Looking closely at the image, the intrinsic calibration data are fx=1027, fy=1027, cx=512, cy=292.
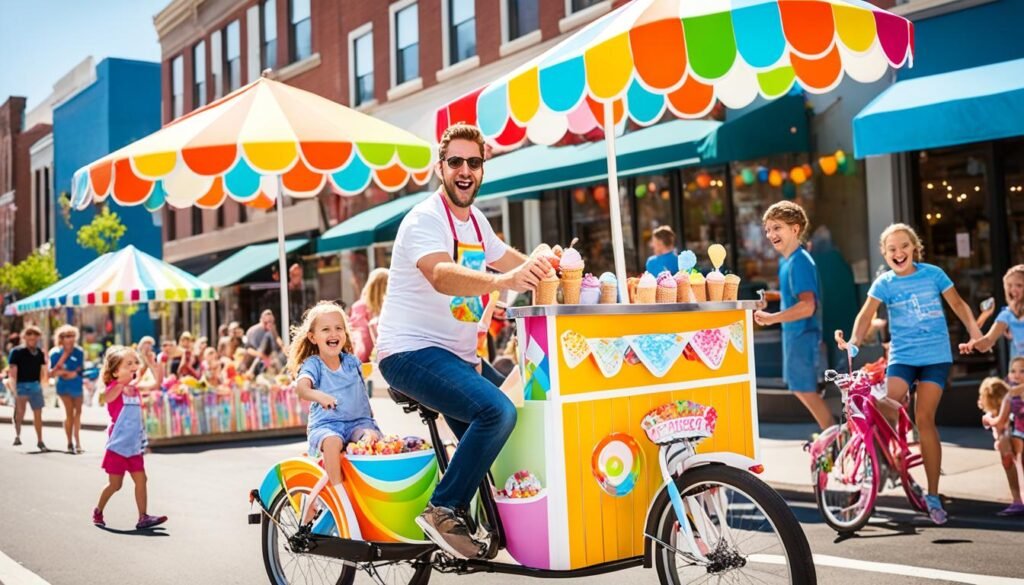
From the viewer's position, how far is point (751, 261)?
1390 centimetres

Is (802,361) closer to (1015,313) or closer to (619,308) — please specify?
(1015,313)

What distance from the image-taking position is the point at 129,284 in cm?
1766

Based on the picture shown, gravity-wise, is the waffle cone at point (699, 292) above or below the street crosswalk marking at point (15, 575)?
above

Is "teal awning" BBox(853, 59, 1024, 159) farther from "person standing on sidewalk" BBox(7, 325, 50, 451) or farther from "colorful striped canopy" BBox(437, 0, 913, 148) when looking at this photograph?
"person standing on sidewalk" BBox(7, 325, 50, 451)

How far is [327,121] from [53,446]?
8272 millimetres

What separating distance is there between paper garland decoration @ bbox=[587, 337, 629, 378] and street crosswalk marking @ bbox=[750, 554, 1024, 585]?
215cm

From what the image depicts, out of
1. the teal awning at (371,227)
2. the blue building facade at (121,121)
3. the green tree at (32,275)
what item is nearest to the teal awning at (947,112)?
the teal awning at (371,227)

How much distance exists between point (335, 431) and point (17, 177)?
2522 inches

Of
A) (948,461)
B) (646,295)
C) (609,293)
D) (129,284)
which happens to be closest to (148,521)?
(609,293)

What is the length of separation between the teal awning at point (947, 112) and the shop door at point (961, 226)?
1247 millimetres

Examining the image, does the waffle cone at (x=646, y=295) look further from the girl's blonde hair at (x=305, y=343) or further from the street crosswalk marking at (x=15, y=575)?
the street crosswalk marking at (x=15, y=575)

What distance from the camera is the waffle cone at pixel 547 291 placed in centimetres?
411

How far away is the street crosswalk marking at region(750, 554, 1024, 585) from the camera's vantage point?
199 inches

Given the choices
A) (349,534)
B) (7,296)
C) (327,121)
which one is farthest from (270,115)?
(7,296)
